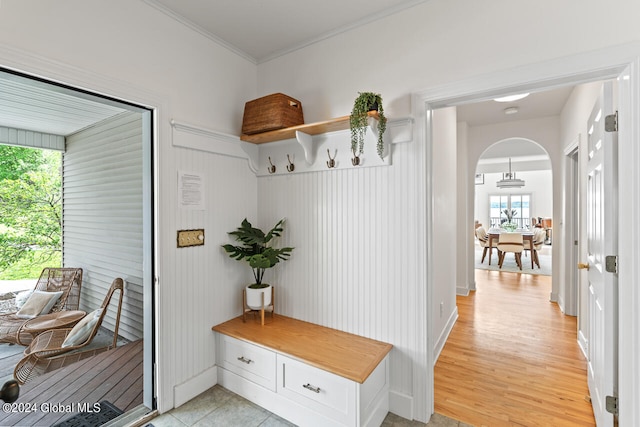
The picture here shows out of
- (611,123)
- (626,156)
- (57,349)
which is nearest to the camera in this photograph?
(626,156)

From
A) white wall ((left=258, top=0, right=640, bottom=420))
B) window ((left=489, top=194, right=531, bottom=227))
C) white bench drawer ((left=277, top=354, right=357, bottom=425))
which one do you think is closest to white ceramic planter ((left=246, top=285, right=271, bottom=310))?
white bench drawer ((left=277, top=354, right=357, bottom=425))

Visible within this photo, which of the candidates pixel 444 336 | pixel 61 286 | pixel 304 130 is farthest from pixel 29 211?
pixel 444 336

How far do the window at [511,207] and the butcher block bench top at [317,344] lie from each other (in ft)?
42.9

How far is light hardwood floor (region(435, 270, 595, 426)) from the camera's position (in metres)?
2.00

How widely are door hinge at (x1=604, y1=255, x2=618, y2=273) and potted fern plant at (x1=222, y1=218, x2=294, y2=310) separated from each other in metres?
1.86

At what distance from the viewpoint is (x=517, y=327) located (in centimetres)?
346

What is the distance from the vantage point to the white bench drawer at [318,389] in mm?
1694

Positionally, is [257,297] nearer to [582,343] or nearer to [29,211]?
[29,211]

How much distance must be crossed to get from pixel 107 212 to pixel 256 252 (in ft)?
6.39

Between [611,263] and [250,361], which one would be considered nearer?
[611,263]

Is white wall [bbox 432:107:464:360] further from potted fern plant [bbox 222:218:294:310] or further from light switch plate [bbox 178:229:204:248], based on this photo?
light switch plate [bbox 178:229:204:248]

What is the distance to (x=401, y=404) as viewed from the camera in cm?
196

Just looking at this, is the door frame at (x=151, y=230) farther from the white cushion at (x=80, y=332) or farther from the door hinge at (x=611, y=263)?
the door hinge at (x=611, y=263)

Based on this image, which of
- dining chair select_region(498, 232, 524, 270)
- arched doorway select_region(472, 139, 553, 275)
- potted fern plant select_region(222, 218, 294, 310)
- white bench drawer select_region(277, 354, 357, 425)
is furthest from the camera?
arched doorway select_region(472, 139, 553, 275)
